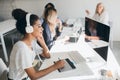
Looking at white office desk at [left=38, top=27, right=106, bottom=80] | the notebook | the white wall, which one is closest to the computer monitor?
white office desk at [left=38, top=27, right=106, bottom=80]

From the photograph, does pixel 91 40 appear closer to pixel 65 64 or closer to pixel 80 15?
pixel 65 64

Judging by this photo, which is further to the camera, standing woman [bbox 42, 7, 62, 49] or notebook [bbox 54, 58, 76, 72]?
standing woman [bbox 42, 7, 62, 49]

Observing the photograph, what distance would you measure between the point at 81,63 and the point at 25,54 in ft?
1.84

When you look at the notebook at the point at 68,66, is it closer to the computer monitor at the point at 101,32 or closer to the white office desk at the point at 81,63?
the white office desk at the point at 81,63

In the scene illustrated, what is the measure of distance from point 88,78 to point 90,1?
9.98 ft

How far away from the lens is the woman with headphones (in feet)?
4.78

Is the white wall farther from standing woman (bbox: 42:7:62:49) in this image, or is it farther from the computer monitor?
the computer monitor

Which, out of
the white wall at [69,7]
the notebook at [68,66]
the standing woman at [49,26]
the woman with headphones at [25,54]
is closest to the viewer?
the woman with headphones at [25,54]

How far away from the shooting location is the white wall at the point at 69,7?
13.6 ft

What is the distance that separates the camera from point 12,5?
4543 mm

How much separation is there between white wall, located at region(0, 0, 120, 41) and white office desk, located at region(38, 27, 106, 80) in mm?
2061

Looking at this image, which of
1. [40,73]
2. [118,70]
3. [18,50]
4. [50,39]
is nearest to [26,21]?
[18,50]

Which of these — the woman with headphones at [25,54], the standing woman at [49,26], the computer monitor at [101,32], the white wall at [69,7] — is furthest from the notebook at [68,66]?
the white wall at [69,7]

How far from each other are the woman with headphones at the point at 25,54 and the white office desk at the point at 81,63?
3.0 inches
